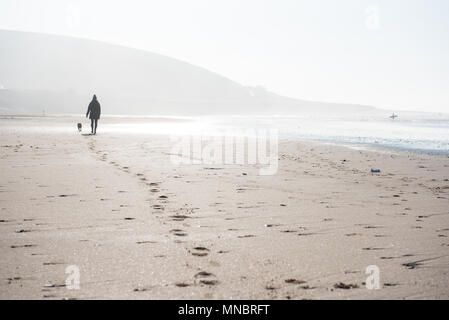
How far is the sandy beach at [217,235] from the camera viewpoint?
3568mm

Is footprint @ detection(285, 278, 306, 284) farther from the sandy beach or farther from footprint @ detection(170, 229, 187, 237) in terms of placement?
footprint @ detection(170, 229, 187, 237)

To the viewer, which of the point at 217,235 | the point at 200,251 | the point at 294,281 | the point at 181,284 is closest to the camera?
the point at 181,284

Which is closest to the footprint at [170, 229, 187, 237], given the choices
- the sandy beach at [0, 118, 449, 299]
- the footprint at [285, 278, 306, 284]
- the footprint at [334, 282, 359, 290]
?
the sandy beach at [0, 118, 449, 299]

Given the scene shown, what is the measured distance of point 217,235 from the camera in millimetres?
5059

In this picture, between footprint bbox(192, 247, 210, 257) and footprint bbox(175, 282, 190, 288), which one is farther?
footprint bbox(192, 247, 210, 257)

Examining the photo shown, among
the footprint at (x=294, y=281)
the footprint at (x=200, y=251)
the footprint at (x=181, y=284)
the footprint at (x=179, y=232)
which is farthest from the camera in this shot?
the footprint at (x=179, y=232)

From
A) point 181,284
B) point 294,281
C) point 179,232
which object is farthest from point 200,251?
point 294,281

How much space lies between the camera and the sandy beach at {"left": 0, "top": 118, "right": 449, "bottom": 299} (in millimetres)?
3568

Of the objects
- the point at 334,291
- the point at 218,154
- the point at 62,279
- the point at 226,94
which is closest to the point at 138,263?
the point at 62,279

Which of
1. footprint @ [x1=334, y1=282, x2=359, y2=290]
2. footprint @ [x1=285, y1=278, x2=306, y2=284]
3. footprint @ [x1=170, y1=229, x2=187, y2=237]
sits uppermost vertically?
footprint @ [x1=170, y1=229, x2=187, y2=237]

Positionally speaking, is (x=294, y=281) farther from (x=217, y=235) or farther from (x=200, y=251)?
(x=217, y=235)

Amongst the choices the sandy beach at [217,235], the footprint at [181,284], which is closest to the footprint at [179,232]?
the sandy beach at [217,235]

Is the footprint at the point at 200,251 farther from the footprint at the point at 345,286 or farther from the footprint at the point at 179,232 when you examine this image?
the footprint at the point at 345,286

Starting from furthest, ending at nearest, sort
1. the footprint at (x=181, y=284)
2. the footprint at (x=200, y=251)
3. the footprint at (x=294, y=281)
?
the footprint at (x=200, y=251)
the footprint at (x=294, y=281)
the footprint at (x=181, y=284)
